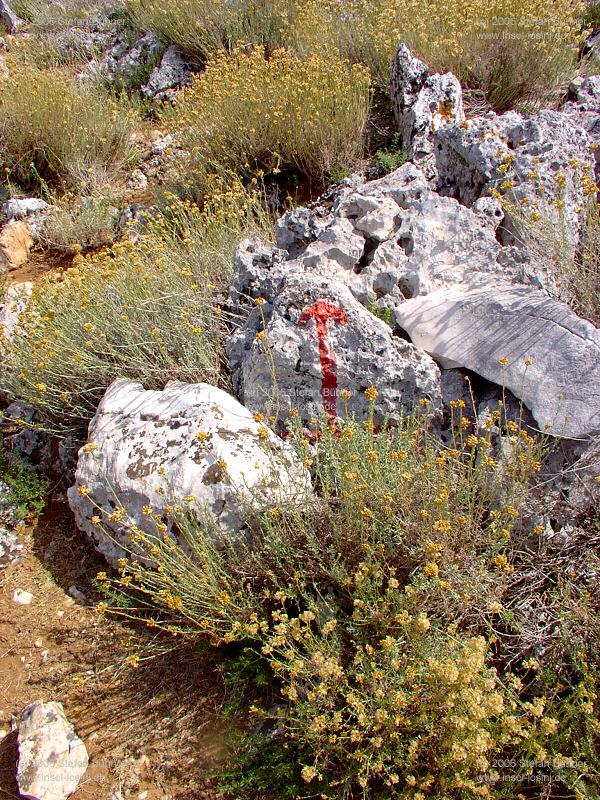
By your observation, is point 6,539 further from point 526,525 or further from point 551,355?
point 551,355

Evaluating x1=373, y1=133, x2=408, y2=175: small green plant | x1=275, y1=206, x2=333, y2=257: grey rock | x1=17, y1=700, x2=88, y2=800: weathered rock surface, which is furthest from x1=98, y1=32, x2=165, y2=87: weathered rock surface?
x1=17, y1=700, x2=88, y2=800: weathered rock surface

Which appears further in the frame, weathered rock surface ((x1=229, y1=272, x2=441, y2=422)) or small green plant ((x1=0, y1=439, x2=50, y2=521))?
small green plant ((x1=0, y1=439, x2=50, y2=521))

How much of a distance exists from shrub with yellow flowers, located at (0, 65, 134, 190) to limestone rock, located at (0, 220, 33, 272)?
0.64 m

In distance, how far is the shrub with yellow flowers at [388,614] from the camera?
1889 millimetres

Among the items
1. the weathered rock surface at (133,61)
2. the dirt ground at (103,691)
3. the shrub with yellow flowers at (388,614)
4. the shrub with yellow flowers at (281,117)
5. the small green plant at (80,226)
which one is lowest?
the dirt ground at (103,691)

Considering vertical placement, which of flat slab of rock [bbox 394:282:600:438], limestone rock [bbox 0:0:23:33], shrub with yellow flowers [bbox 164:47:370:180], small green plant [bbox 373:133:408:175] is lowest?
flat slab of rock [bbox 394:282:600:438]

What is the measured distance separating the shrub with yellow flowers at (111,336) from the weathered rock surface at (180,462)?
0.33 m

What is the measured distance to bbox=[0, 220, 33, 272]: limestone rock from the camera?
18.4 ft

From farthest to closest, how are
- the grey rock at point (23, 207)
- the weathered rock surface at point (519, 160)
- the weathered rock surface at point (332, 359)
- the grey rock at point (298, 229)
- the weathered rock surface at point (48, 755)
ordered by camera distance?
the grey rock at point (23, 207)
the grey rock at point (298, 229)
the weathered rock surface at point (519, 160)
the weathered rock surface at point (332, 359)
the weathered rock surface at point (48, 755)

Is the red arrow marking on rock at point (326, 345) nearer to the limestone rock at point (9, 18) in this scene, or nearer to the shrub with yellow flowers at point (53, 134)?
the shrub with yellow flowers at point (53, 134)

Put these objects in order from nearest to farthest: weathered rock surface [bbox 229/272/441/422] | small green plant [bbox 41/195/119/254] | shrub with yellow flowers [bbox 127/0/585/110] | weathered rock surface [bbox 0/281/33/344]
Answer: weathered rock surface [bbox 229/272/441/422]
weathered rock surface [bbox 0/281/33/344]
shrub with yellow flowers [bbox 127/0/585/110]
small green plant [bbox 41/195/119/254]

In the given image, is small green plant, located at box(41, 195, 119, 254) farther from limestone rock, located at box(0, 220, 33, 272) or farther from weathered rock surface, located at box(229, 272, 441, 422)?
weathered rock surface, located at box(229, 272, 441, 422)

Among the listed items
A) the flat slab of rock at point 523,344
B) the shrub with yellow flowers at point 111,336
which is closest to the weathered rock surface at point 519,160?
the flat slab of rock at point 523,344

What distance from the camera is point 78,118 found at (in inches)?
251
